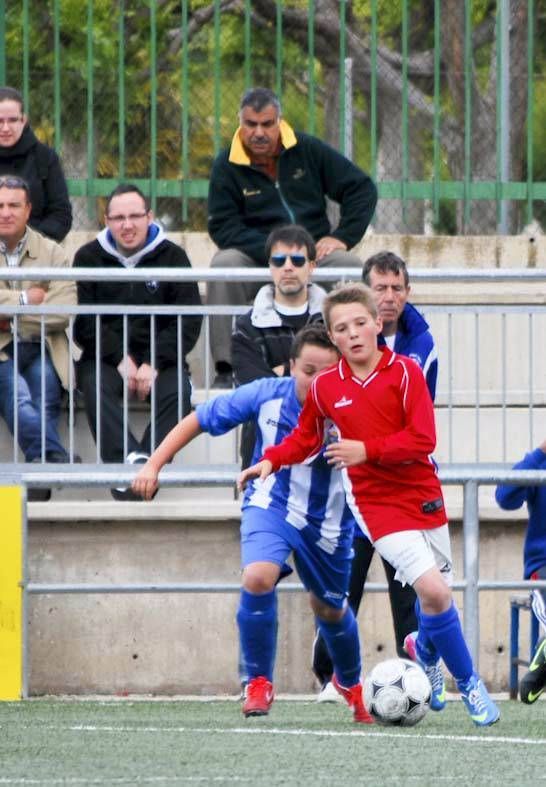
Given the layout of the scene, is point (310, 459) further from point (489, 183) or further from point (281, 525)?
point (489, 183)

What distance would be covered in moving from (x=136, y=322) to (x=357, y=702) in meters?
2.84

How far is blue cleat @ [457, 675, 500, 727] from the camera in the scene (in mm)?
7246

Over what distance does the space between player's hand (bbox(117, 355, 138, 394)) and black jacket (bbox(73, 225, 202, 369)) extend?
4 cm

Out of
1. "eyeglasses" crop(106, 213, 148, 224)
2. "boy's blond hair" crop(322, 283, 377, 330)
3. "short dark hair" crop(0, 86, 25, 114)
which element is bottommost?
"boy's blond hair" crop(322, 283, 377, 330)

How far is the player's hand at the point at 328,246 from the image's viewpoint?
10453 millimetres

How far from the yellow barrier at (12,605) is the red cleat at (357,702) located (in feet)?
6.61

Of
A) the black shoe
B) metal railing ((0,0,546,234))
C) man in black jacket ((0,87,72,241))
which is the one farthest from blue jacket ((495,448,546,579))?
metal railing ((0,0,546,234))

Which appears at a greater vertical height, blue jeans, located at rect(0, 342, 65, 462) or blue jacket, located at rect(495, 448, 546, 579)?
blue jeans, located at rect(0, 342, 65, 462)

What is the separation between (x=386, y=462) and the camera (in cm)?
716

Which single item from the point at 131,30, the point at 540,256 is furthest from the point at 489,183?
the point at 131,30

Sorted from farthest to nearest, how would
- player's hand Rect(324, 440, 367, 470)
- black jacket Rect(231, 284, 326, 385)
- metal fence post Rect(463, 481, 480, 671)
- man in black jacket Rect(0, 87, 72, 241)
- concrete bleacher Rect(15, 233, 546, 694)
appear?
man in black jacket Rect(0, 87, 72, 241)
concrete bleacher Rect(15, 233, 546, 694)
black jacket Rect(231, 284, 326, 385)
metal fence post Rect(463, 481, 480, 671)
player's hand Rect(324, 440, 367, 470)

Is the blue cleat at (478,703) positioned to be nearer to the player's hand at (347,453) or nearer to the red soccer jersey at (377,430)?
the red soccer jersey at (377,430)

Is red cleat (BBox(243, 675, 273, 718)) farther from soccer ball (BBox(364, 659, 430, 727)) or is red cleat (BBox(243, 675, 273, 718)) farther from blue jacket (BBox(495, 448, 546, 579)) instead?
blue jacket (BBox(495, 448, 546, 579))

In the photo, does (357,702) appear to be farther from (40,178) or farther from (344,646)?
(40,178)
